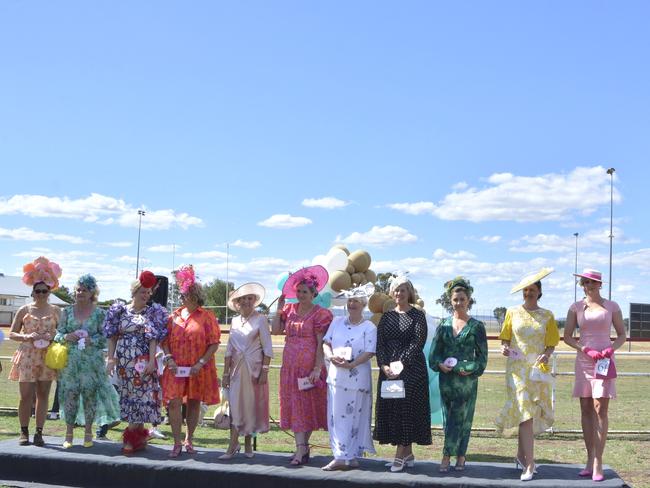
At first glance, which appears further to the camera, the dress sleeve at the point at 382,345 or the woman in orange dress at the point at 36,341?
the woman in orange dress at the point at 36,341

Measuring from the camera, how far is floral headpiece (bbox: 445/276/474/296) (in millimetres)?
6316

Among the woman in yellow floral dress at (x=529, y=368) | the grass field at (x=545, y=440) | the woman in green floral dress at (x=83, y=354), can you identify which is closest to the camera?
the woman in yellow floral dress at (x=529, y=368)

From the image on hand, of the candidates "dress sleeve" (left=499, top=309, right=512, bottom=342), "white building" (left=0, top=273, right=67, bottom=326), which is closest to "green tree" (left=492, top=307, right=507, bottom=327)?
"dress sleeve" (left=499, top=309, right=512, bottom=342)

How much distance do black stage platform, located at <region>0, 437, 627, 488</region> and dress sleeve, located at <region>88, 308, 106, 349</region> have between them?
102cm

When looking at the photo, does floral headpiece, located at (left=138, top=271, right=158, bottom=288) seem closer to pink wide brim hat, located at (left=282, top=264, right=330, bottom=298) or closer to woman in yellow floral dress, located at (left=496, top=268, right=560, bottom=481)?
pink wide brim hat, located at (left=282, top=264, right=330, bottom=298)

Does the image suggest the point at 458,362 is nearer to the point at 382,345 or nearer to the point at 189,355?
the point at 382,345

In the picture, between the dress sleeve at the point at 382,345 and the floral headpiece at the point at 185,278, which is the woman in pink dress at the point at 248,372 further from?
the dress sleeve at the point at 382,345

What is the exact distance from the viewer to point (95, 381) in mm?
7344

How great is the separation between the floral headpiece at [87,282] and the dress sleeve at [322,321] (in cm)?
227

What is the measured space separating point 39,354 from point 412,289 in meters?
3.77

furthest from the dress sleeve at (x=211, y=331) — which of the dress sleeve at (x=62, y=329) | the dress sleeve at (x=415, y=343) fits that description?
the dress sleeve at (x=415, y=343)

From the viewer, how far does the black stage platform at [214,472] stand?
19.8 feet

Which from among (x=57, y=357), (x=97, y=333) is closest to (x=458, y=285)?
(x=97, y=333)

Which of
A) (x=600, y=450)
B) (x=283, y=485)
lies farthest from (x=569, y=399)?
(x=283, y=485)
